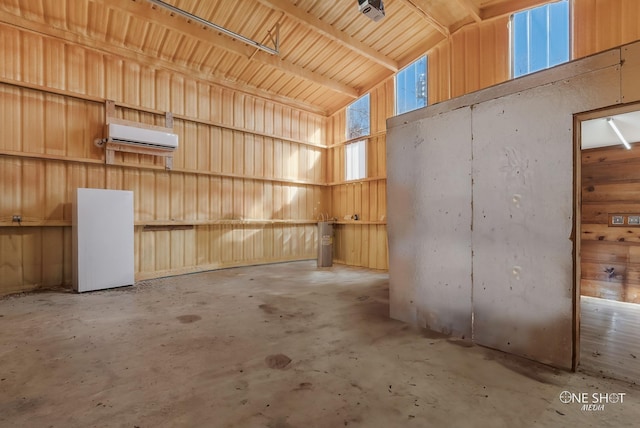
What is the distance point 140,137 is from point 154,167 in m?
0.65

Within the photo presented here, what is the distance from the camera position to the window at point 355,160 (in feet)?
25.0

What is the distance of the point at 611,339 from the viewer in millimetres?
2791

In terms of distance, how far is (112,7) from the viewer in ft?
14.6

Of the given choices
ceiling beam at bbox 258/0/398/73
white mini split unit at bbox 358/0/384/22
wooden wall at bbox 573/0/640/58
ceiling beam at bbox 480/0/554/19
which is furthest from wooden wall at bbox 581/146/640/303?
ceiling beam at bbox 258/0/398/73

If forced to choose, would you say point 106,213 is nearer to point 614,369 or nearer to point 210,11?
point 210,11

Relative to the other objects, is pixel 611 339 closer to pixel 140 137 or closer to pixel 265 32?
pixel 265 32

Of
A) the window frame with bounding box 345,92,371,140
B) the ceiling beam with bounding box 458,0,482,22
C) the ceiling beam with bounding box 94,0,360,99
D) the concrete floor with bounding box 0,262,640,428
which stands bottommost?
the concrete floor with bounding box 0,262,640,428

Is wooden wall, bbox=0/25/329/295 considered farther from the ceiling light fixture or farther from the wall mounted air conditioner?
the ceiling light fixture

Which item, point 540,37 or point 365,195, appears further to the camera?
point 365,195

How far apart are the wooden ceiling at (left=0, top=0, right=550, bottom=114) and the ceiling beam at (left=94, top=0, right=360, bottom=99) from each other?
14 mm

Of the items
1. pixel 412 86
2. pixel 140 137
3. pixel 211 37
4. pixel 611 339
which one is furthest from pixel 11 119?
pixel 611 339

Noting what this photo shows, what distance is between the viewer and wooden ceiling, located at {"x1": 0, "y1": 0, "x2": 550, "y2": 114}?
4770 mm

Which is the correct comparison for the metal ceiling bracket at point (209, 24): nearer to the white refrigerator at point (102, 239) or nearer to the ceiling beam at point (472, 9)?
the white refrigerator at point (102, 239)

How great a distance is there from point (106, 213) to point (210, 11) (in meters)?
3.78
